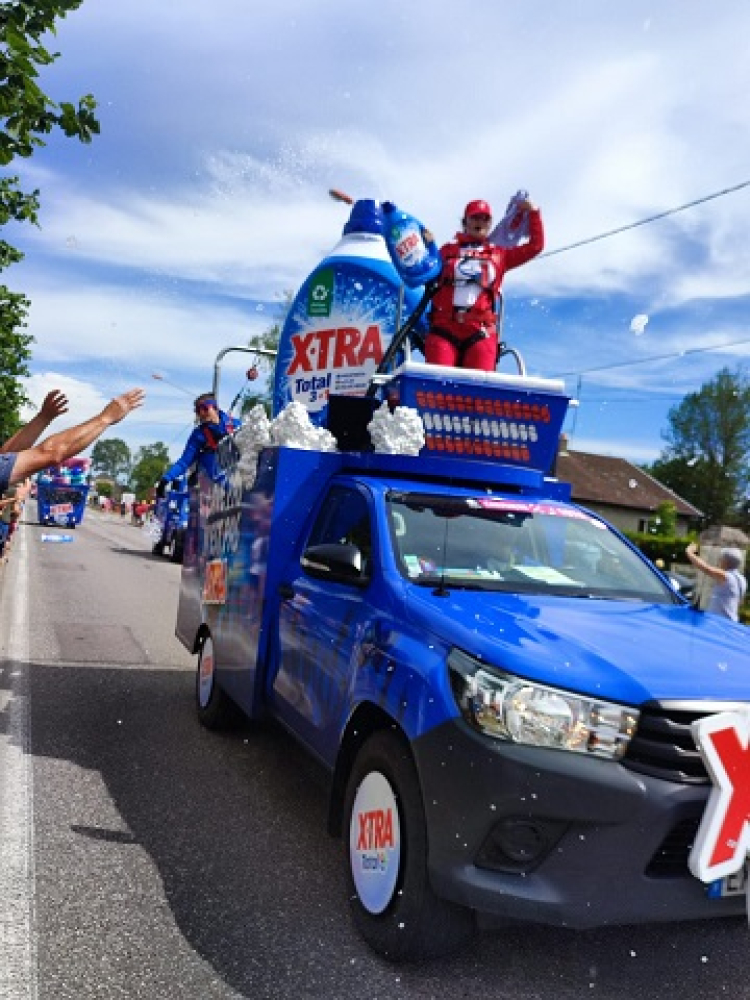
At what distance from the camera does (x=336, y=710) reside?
3.53m

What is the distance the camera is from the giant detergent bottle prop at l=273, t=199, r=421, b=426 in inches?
284

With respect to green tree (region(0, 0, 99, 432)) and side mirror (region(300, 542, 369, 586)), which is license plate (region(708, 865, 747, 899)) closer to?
side mirror (region(300, 542, 369, 586))

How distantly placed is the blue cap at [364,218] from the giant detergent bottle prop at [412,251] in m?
1.25

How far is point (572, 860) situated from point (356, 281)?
18.6 ft

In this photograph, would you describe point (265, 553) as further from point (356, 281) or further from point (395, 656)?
point (356, 281)

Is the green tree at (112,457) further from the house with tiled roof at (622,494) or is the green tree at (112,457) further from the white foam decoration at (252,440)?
the white foam decoration at (252,440)

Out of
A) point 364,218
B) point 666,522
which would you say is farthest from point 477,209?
point 666,522

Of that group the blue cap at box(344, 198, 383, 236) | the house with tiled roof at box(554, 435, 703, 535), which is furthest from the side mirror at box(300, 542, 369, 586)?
the house with tiled roof at box(554, 435, 703, 535)

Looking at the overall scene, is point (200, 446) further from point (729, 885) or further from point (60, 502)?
point (60, 502)

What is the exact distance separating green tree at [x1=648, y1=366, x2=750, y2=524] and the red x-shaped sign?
57196mm

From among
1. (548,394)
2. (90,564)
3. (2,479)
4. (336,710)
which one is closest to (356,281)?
(548,394)

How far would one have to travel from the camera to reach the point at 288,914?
10.6ft

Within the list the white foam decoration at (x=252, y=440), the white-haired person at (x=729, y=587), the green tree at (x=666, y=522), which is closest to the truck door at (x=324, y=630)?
the white foam decoration at (x=252, y=440)

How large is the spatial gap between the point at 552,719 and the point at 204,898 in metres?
1.62
